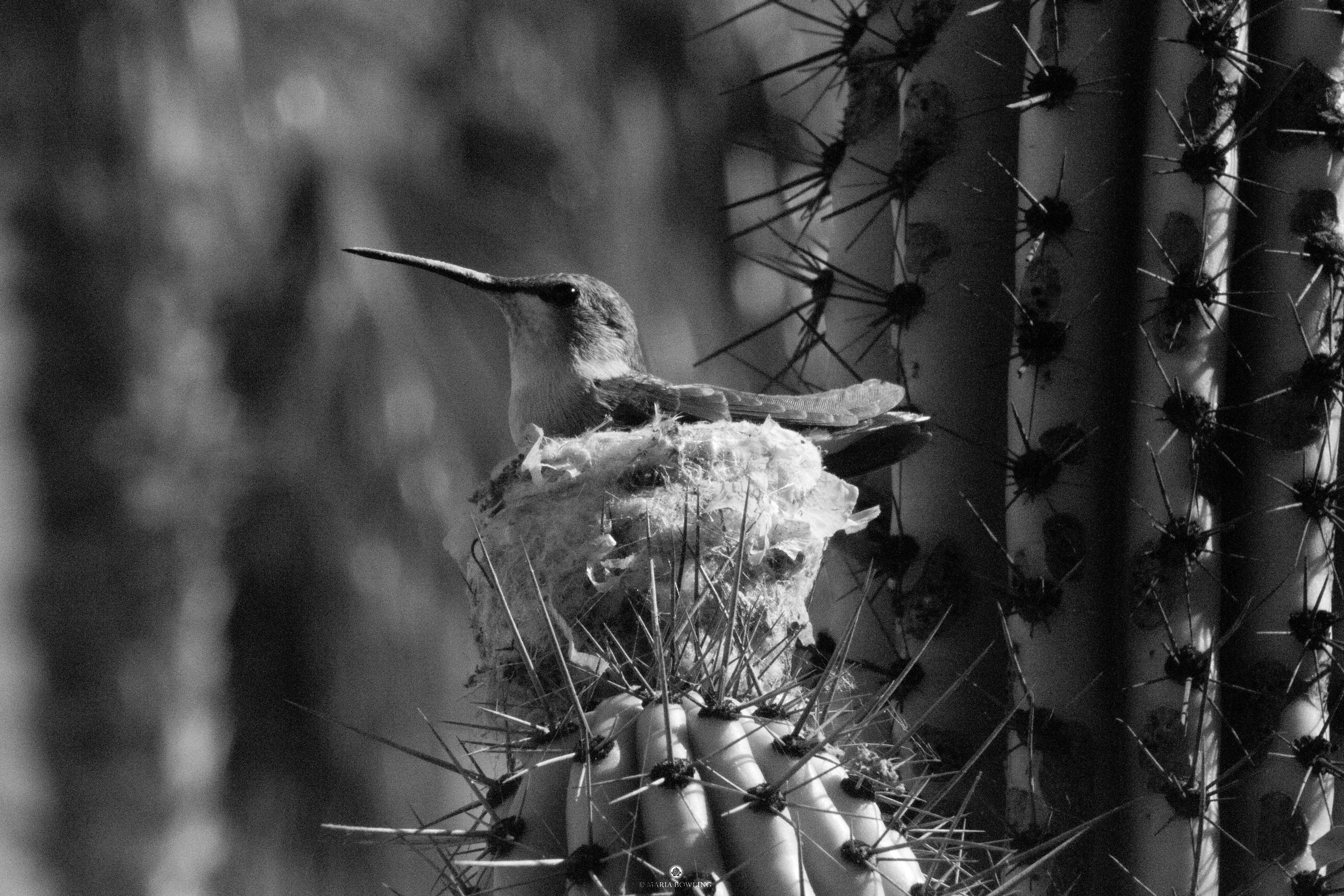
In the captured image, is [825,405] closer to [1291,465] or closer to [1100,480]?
[1100,480]

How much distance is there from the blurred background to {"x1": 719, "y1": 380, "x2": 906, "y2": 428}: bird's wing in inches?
101

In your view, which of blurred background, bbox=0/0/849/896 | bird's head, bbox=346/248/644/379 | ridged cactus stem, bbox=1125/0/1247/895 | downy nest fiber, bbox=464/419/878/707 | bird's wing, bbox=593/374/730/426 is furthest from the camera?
blurred background, bbox=0/0/849/896

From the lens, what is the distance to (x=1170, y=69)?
2.71 m

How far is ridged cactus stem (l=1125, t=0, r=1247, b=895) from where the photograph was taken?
2.49m

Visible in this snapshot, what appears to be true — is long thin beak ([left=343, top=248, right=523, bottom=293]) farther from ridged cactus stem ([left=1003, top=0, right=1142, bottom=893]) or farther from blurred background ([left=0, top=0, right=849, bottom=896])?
blurred background ([left=0, top=0, right=849, bottom=896])

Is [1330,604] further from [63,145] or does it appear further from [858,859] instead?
[63,145]

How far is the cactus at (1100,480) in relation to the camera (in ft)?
8.27

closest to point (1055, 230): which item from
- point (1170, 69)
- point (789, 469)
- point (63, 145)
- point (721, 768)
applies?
Result: point (1170, 69)

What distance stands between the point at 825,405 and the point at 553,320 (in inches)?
34.1

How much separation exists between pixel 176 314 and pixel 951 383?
454 cm

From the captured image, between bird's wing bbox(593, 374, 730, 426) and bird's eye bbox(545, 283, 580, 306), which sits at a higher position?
bird's eye bbox(545, 283, 580, 306)

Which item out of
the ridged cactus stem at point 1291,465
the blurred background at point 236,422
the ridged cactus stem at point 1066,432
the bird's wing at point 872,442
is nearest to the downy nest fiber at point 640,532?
the bird's wing at point 872,442

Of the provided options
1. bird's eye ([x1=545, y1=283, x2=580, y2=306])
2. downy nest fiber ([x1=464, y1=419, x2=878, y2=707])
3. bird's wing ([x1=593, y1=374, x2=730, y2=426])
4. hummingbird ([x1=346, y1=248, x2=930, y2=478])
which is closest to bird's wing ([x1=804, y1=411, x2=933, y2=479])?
hummingbird ([x1=346, y1=248, x2=930, y2=478])

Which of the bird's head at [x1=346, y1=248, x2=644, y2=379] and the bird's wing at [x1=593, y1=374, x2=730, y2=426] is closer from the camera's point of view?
the bird's wing at [x1=593, y1=374, x2=730, y2=426]
